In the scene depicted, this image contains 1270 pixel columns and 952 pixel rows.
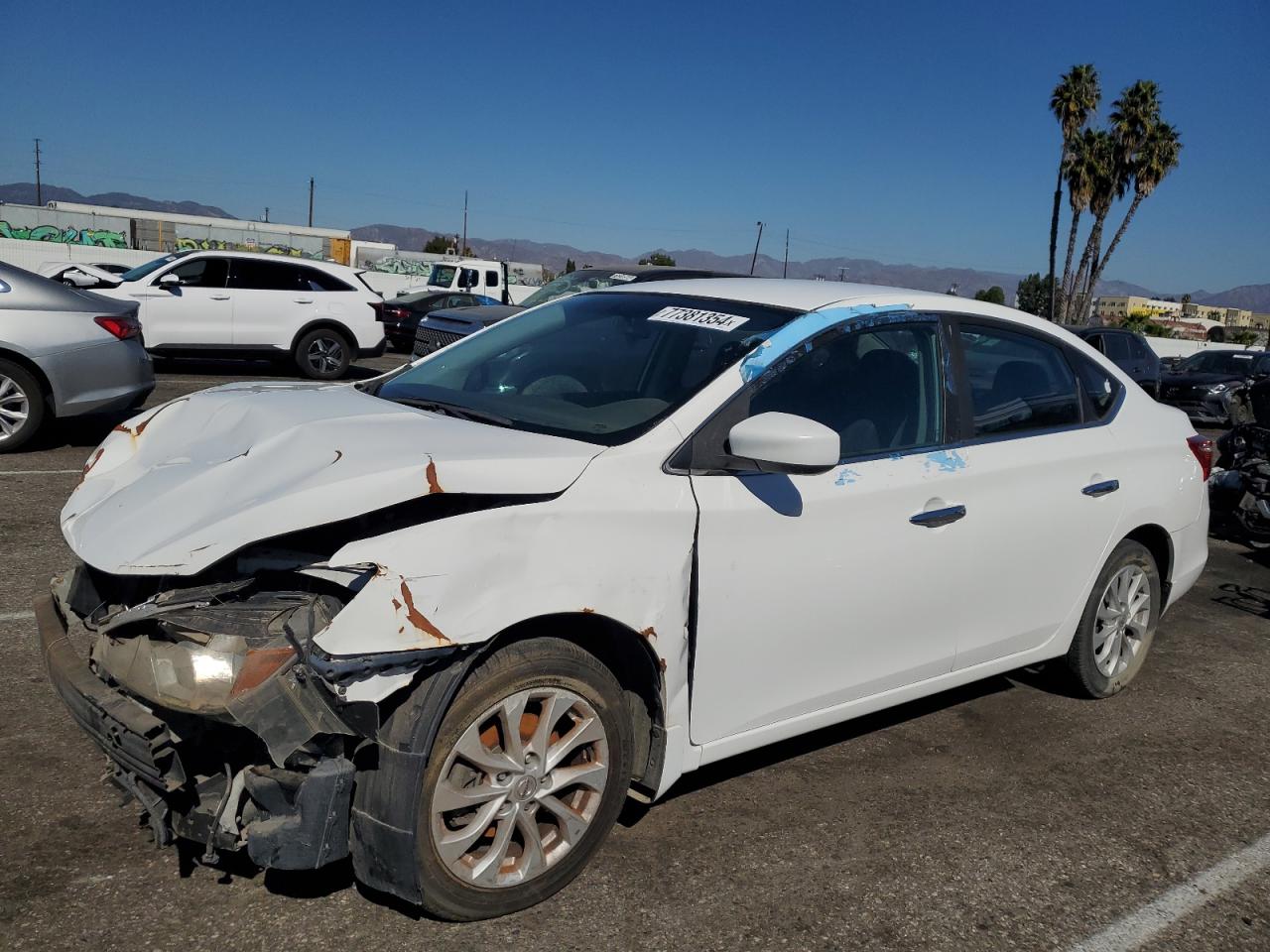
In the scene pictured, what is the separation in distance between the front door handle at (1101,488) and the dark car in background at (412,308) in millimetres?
18565

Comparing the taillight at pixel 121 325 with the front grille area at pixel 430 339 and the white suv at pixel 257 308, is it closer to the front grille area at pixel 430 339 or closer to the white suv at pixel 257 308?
the front grille area at pixel 430 339

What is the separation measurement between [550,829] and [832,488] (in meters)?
1.32

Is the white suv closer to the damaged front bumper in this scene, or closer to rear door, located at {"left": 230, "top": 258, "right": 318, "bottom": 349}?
rear door, located at {"left": 230, "top": 258, "right": 318, "bottom": 349}

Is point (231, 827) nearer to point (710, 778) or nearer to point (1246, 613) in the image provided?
point (710, 778)

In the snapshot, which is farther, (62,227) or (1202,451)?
(62,227)

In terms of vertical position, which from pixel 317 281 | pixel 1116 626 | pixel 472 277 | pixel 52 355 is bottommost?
pixel 1116 626

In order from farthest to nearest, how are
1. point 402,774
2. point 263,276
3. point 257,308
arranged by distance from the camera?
point 263,276 → point 257,308 → point 402,774

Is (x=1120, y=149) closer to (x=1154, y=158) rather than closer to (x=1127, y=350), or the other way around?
(x=1154, y=158)

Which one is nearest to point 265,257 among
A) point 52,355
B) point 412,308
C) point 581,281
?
point 581,281

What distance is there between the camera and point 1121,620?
4719mm

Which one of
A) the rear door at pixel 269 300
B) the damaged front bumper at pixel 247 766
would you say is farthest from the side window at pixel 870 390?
the rear door at pixel 269 300

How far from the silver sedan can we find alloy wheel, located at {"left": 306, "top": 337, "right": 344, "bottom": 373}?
6869mm

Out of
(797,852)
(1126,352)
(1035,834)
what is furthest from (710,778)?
(1126,352)

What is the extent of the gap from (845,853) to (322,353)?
526 inches
